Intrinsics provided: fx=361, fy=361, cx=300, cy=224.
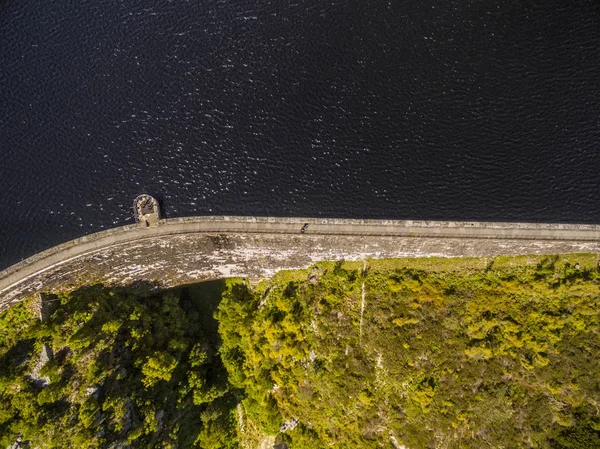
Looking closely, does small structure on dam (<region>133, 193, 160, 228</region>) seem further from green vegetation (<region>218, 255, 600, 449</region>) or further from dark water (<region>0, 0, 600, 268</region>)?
green vegetation (<region>218, 255, 600, 449</region>)

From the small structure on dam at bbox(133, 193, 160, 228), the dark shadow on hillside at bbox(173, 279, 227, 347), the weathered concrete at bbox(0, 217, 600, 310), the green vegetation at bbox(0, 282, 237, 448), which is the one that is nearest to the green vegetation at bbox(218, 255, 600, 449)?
the weathered concrete at bbox(0, 217, 600, 310)

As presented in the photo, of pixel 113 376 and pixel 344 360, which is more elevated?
pixel 113 376

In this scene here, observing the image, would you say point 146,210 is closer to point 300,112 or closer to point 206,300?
point 206,300

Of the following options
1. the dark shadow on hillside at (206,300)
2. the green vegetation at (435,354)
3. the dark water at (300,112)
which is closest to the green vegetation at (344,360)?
the green vegetation at (435,354)

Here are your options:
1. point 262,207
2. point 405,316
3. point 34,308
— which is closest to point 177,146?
point 262,207

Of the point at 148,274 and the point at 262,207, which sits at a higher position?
the point at 262,207

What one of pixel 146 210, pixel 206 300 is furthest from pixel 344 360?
pixel 146 210

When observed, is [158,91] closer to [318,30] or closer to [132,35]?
[132,35]
